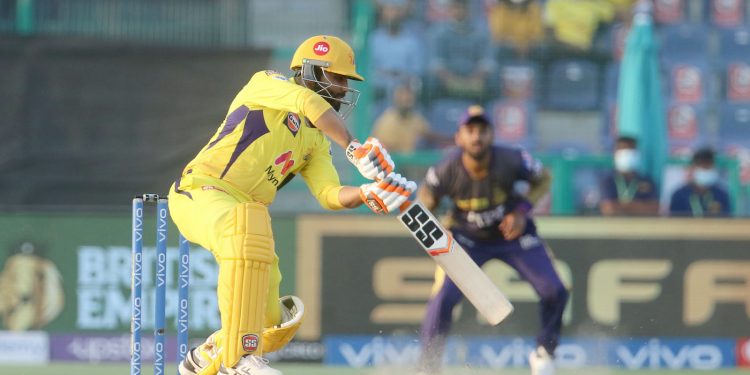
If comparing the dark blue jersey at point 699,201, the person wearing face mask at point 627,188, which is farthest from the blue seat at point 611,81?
the dark blue jersey at point 699,201

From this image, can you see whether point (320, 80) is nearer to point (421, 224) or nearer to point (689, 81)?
point (421, 224)

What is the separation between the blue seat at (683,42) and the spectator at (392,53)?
105 inches

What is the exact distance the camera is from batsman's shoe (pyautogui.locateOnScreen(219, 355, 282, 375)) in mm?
5789

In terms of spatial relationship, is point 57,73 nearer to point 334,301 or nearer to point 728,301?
point 334,301

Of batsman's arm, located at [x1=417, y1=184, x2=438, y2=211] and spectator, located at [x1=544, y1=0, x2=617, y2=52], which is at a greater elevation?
spectator, located at [x1=544, y1=0, x2=617, y2=52]

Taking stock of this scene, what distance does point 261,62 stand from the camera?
12953 mm

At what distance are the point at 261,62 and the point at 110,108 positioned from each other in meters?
1.54

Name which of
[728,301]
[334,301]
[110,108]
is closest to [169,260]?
[334,301]

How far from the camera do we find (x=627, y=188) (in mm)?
11883

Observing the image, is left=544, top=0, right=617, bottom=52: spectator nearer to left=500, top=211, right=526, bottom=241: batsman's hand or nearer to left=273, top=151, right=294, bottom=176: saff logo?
left=500, top=211, right=526, bottom=241: batsman's hand

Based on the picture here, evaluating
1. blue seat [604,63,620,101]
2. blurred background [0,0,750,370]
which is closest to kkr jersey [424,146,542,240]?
blurred background [0,0,750,370]

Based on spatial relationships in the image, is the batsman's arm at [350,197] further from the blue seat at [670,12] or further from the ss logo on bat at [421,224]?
the blue seat at [670,12]

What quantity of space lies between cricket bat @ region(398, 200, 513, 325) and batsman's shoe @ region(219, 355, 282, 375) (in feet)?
3.26

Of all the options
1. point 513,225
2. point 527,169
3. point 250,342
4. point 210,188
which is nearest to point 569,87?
point 527,169
